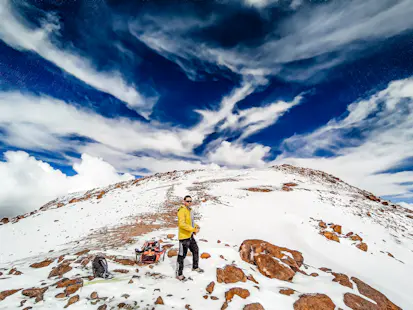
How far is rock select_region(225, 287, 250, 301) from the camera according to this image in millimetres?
5922

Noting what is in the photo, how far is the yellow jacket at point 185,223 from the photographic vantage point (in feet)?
23.3

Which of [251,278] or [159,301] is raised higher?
[251,278]

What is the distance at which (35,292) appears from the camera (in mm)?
5766

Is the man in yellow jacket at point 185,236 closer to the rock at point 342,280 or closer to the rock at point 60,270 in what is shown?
the rock at point 60,270

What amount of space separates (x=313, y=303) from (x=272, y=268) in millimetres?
2073

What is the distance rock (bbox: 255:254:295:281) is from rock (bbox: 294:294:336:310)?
1482 millimetres

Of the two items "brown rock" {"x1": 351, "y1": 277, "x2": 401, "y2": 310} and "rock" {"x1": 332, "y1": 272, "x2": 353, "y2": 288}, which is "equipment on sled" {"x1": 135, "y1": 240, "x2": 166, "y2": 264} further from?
"brown rock" {"x1": 351, "y1": 277, "x2": 401, "y2": 310}

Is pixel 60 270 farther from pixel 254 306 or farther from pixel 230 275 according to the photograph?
pixel 254 306

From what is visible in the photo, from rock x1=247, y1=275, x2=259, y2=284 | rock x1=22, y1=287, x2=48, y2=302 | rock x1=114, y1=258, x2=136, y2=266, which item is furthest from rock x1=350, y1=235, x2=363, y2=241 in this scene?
rock x1=22, y1=287, x2=48, y2=302

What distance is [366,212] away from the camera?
21000 millimetres

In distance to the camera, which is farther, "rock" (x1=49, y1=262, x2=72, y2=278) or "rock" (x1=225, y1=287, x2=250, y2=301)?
"rock" (x1=49, y1=262, x2=72, y2=278)

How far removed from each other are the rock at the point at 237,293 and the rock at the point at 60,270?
5.99 metres

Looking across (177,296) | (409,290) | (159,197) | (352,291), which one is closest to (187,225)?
(177,296)

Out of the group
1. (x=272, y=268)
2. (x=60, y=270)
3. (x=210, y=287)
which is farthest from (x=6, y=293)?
(x=272, y=268)
